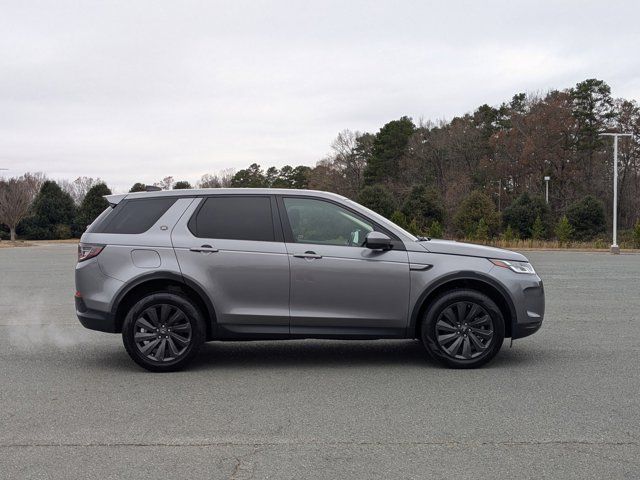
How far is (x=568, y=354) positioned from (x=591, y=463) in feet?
11.5

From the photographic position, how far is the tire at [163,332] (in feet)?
21.7

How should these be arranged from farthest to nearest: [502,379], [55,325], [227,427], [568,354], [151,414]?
[55,325] → [568,354] → [502,379] → [151,414] → [227,427]

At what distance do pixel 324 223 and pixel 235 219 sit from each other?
36.1 inches

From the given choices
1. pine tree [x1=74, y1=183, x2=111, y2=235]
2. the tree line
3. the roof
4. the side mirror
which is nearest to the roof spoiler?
the roof

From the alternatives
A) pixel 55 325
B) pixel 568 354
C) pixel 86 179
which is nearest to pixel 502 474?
pixel 568 354

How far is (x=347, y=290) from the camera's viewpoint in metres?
6.61

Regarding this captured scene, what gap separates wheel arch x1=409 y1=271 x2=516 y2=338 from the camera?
6.67 metres

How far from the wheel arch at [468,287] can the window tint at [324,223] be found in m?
0.85

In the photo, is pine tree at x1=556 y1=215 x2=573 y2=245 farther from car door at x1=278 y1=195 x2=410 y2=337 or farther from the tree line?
car door at x1=278 y1=195 x2=410 y2=337

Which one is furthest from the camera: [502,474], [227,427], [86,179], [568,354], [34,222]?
[86,179]

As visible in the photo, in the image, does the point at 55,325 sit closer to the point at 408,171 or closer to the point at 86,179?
the point at 408,171

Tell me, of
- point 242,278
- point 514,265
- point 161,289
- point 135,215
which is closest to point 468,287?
point 514,265

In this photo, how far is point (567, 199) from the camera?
54312mm

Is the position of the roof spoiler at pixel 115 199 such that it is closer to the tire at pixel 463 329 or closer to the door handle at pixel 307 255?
the door handle at pixel 307 255
